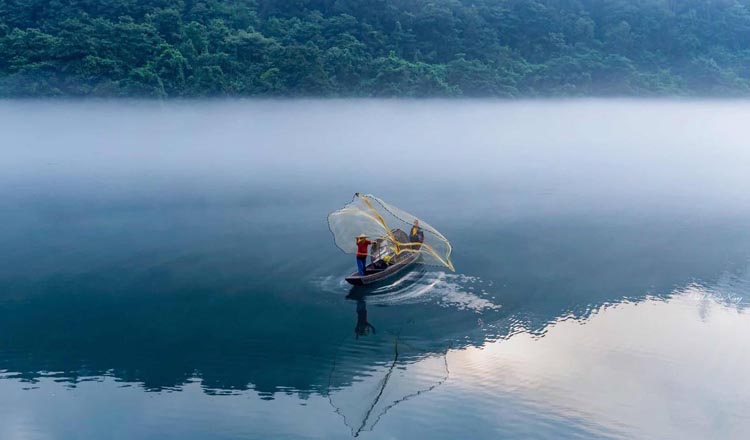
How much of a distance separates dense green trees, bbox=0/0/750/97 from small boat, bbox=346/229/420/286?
242 feet

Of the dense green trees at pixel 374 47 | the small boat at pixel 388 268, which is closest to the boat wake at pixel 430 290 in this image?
the small boat at pixel 388 268

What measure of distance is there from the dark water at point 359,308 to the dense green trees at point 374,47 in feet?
119

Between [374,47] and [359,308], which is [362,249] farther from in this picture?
[374,47]

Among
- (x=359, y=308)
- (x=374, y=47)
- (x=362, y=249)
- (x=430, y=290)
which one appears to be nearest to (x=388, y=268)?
(x=362, y=249)

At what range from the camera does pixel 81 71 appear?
8869 centimetres

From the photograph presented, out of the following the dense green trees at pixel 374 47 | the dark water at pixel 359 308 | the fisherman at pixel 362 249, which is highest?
the dense green trees at pixel 374 47

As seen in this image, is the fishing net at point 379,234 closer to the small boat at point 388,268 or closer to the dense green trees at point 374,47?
the small boat at point 388,268

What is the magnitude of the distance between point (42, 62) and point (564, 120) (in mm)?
80817

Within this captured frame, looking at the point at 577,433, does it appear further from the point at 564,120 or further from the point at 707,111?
the point at 707,111

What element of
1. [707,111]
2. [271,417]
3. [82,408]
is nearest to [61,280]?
[82,408]

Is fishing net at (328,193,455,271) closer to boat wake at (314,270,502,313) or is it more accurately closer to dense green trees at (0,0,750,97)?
boat wake at (314,270,502,313)

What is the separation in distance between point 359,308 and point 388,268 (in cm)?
285

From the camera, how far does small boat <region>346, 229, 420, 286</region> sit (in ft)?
Result: 88.7

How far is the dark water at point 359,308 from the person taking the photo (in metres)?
19.0
